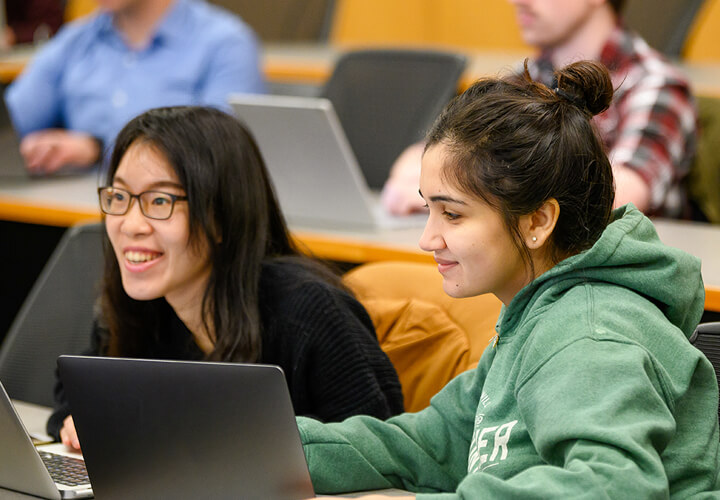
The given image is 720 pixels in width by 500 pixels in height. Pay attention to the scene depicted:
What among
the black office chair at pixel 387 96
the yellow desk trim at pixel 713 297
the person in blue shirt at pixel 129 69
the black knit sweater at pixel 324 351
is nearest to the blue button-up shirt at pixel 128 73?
the person in blue shirt at pixel 129 69

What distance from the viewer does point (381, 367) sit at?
146 cm

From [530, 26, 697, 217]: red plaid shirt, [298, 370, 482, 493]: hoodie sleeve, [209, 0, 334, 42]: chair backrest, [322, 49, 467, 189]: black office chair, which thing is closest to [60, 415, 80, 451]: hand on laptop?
[298, 370, 482, 493]: hoodie sleeve

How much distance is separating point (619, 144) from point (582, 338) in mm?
1410

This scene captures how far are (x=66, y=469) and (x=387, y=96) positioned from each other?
6.06ft

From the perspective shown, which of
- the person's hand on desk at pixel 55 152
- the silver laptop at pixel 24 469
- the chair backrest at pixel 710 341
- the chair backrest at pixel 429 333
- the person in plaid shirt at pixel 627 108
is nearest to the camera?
the silver laptop at pixel 24 469

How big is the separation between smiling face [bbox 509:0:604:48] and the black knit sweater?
3.85 ft

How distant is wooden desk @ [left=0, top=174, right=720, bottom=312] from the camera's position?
6.29ft

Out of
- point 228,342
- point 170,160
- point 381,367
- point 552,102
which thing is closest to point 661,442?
point 552,102

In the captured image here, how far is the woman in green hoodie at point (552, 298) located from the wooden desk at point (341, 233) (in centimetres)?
66

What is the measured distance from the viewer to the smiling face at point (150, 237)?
149 cm

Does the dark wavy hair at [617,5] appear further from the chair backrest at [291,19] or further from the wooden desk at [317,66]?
the chair backrest at [291,19]

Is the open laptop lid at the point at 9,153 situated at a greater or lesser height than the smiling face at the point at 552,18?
lesser

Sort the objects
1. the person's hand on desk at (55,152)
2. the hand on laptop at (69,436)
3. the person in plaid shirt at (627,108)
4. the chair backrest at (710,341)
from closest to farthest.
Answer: the chair backrest at (710,341)
the hand on laptop at (69,436)
the person in plaid shirt at (627,108)
the person's hand on desk at (55,152)

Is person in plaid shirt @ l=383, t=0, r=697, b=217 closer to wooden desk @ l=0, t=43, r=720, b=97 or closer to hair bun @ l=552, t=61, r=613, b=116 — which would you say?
wooden desk @ l=0, t=43, r=720, b=97
